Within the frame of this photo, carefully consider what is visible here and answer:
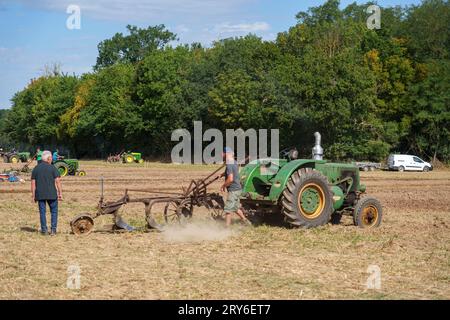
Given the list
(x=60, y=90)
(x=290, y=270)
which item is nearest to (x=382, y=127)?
(x=290, y=270)

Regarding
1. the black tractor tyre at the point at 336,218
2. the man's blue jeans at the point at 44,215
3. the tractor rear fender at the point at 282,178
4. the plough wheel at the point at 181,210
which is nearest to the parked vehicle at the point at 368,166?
the black tractor tyre at the point at 336,218

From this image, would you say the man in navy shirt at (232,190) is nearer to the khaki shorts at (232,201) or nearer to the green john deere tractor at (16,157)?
the khaki shorts at (232,201)

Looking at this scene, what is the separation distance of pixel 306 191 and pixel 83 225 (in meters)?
4.09

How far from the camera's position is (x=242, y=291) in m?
7.11

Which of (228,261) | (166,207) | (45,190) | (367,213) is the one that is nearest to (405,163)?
(367,213)

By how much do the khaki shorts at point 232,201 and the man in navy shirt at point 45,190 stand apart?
3088 millimetres

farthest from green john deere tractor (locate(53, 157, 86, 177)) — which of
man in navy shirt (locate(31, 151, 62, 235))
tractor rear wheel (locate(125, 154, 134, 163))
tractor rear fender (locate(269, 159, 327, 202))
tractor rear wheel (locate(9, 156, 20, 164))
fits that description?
tractor rear wheel (locate(125, 154, 134, 163))

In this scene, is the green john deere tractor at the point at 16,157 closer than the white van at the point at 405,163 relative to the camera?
No

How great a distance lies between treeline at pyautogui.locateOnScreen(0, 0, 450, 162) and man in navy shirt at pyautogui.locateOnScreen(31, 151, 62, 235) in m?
34.6

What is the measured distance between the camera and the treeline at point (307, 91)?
4612 cm

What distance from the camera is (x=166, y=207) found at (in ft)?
39.4

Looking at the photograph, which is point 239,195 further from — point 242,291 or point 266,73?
point 266,73

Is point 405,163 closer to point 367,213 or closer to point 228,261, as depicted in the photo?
point 367,213

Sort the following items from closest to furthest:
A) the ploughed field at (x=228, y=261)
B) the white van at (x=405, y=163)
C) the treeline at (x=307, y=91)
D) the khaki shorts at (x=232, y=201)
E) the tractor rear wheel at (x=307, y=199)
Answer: the ploughed field at (x=228, y=261) → the tractor rear wheel at (x=307, y=199) → the khaki shorts at (x=232, y=201) → the white van at (x=405, y=163) → the treeline at (x=307, y=91)
